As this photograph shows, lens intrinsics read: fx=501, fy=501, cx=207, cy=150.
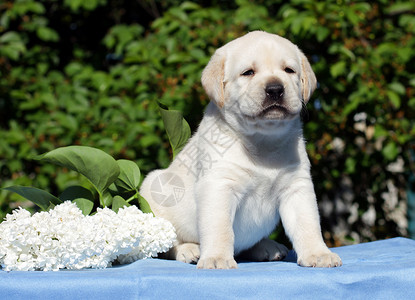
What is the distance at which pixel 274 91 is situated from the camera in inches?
91.5

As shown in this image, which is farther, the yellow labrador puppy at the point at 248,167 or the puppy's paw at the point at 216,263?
the yellow labrador puppy at the point at 248,167

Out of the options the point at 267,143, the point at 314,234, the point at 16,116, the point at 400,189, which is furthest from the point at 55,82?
the point at 400,189

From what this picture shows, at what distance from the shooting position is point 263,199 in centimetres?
246

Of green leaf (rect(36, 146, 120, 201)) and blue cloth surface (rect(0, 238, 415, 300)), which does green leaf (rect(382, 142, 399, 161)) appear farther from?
green leaf (rect(36, 146, 120, 201))

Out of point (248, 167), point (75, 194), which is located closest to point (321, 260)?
point (248, 167)

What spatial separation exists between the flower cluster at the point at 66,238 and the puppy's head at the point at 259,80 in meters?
0.74

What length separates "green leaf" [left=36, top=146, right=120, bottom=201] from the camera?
228cm

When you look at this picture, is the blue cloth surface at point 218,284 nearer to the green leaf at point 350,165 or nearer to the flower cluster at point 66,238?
the flower cluster at point 66,238

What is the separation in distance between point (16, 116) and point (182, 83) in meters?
1.52

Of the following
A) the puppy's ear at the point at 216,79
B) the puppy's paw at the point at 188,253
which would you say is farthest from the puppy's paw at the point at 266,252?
the puppy's ear at the point at 216,79

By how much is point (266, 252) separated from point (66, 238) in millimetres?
1132

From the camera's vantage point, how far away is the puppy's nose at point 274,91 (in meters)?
2.32

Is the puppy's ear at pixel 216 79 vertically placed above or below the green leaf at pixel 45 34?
above

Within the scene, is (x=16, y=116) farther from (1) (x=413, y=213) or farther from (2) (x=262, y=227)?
(1) (x=413, y=213)
